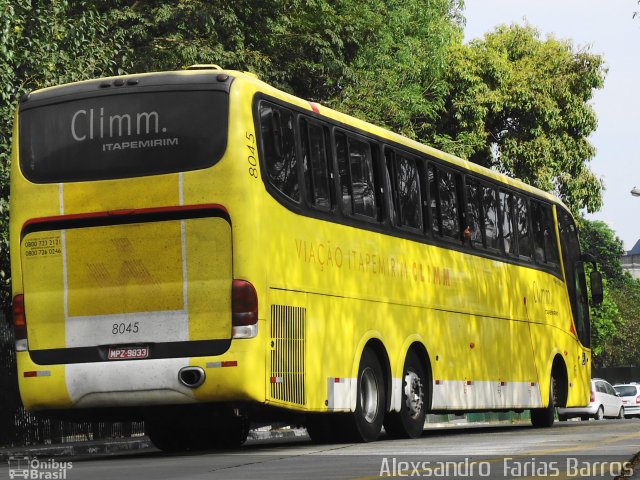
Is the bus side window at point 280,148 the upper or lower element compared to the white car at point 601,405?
upper

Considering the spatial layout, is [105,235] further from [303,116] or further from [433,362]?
[433,362]

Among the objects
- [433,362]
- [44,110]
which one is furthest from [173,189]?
[433,362]

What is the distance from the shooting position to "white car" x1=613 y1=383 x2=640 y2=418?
4881cm

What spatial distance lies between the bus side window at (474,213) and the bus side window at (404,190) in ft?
6.57

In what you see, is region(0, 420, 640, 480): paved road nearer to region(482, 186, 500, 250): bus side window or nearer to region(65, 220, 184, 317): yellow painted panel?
region(65, 220, 184, 317): yellow painted panel

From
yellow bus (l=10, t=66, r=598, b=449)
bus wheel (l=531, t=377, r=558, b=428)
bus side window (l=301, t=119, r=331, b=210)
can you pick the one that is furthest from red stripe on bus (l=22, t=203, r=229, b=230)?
bus wheel (l=531, t=377, r=558, b=428)

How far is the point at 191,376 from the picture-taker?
14.2 metres

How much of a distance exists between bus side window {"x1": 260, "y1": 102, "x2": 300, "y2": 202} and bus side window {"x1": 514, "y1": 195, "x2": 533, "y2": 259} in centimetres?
846

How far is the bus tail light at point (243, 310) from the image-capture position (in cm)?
1408

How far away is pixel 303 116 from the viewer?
51.4ft

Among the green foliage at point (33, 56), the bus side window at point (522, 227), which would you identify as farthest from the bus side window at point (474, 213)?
the green foliage at point (33, 56)

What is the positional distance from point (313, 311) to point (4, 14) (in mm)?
7283

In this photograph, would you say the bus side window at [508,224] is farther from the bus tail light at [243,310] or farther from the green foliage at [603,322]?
the green foliage at [603,322]

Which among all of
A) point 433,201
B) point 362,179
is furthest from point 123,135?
point 433,201
